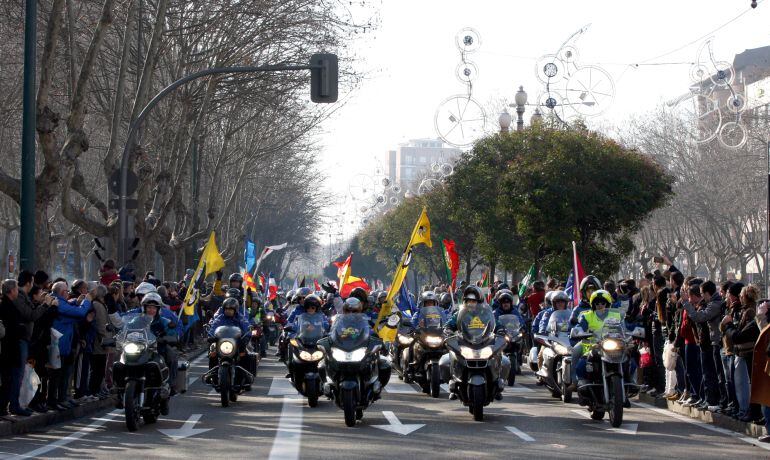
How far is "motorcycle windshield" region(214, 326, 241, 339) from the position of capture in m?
18.8

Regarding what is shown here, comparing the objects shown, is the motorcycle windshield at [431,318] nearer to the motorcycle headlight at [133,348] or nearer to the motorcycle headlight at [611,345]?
the motorcycle headlight at [611,345]

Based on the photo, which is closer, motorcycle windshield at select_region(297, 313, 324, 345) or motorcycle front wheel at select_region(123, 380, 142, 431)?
motorcycle front wheel at select_region(123, 380, 142, 431)

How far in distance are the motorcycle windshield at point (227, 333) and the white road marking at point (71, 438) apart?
67.3 inches

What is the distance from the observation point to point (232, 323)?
1911cm

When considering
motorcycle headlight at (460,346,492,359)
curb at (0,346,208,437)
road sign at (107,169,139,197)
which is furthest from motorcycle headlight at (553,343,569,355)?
road sign at (107,169,139,197)

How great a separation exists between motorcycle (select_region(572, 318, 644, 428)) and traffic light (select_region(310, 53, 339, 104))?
7.12m

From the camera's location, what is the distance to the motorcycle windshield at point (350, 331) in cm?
1647

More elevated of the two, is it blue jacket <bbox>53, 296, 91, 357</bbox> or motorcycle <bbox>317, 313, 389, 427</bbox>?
blue jacket <bbox>53, 296, 91, 357</bbox>

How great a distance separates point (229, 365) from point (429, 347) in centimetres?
347

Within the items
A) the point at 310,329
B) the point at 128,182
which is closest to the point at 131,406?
the point at 310,329

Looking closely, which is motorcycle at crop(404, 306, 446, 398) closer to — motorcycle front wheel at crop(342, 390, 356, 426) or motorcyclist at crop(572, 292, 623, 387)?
motorcyclist at crop(572, 292, 623, 387)

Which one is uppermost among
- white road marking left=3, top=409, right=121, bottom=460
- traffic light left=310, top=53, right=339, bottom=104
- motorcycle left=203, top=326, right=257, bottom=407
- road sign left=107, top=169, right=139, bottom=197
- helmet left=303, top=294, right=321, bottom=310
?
traffic light left=310, top=53, right=339, bottom=104

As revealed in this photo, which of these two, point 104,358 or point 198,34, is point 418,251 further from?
point 104,358

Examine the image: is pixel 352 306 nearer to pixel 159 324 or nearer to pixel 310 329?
pixel 310 329
